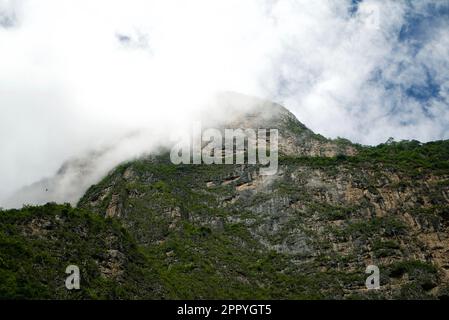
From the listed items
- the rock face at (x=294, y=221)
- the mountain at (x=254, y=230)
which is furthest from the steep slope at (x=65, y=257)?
the rock face at (x=294, y=221)

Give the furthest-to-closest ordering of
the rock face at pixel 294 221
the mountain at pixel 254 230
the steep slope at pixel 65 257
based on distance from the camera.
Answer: the rock face at pixel 294 221
the mountain at pixel 254 230
the steep slope at pixel 65 257

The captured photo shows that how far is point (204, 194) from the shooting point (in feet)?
386

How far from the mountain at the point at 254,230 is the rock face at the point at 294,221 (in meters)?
0.23

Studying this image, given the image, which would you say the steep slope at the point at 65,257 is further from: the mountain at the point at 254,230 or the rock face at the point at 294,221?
the rock face at the point at 294,221

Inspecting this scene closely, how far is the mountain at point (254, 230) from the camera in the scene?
78125mm

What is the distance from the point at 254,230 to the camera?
10606 cm

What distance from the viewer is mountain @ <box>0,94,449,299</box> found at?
78125mm

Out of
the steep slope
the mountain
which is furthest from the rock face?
the steep slope

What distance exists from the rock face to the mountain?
23cm

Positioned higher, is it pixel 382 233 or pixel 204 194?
pixel 204 194

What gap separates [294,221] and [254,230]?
7.18 metres
